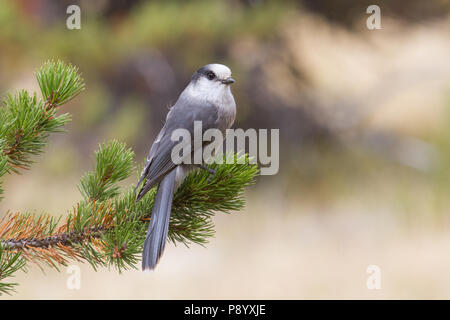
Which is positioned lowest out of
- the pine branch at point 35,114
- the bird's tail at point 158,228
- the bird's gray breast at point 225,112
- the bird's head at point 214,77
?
the bird's tail at point 158,228

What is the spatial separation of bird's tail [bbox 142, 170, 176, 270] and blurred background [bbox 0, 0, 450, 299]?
6.35 ft

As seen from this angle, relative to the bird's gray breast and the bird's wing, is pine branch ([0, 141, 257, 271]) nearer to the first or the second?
the bird's wing

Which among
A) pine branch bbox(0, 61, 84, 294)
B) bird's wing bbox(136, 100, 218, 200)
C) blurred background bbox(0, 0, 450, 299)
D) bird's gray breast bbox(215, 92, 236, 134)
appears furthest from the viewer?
blurred background bbox(0, 0, 450, 299)

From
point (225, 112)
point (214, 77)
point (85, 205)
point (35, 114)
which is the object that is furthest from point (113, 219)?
point (214, 77)

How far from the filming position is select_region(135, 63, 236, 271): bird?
101 centimetres

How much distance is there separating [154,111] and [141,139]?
0.99 ft

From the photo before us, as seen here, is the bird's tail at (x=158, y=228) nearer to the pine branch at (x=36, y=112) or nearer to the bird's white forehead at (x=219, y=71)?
the pine branch at (x=36, y=112)

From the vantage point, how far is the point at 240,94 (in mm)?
3648

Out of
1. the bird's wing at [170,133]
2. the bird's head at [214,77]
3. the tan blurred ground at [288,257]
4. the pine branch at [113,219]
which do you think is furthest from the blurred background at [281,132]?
the pine branch at [113,219]

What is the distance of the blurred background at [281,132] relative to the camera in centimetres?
302

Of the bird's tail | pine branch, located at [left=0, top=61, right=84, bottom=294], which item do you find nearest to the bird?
the bird's tail

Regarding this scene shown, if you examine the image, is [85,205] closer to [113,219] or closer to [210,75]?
[113,219]

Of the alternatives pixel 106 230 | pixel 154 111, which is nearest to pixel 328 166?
pixel 154 111

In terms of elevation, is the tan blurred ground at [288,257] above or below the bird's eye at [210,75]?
below
